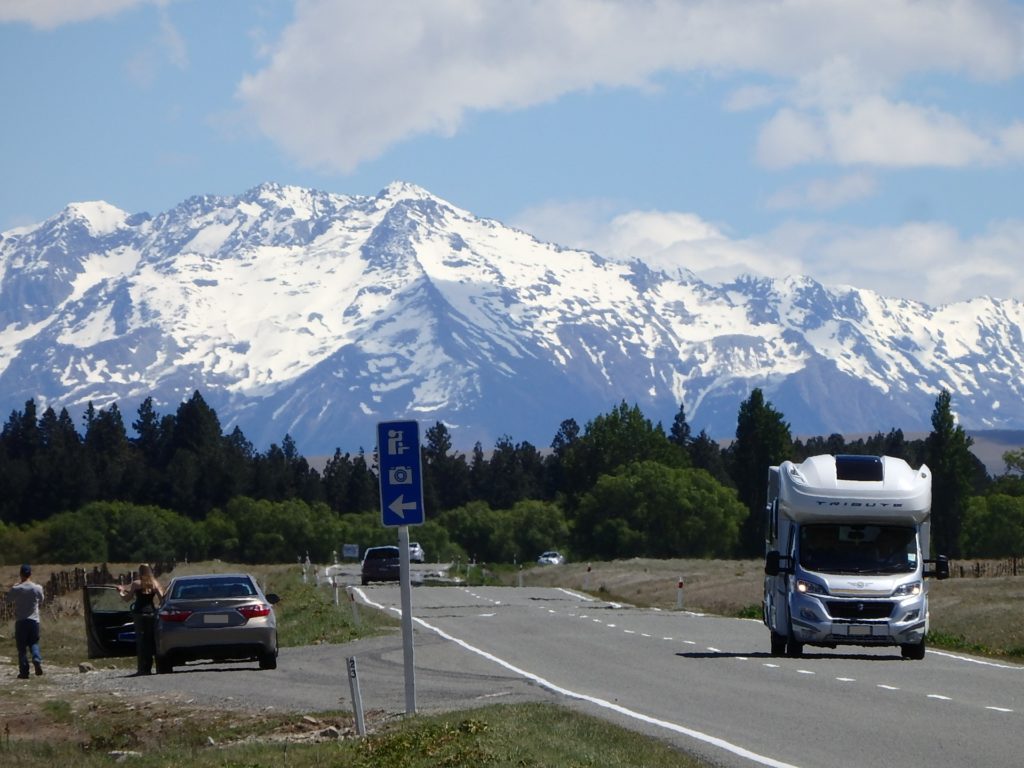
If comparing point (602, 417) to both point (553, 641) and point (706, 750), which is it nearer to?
point (553, 641)

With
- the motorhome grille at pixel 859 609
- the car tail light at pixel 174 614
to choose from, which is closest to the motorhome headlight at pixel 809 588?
the motorhome grille at pixel 859 609

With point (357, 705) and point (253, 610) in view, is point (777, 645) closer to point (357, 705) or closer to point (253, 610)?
point (253, 610)

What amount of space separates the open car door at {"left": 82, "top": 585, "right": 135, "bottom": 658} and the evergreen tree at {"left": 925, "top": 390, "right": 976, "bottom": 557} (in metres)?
124

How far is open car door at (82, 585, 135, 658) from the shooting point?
3103 centimetres

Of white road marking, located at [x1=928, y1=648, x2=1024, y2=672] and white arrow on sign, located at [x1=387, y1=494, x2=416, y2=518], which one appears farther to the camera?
white road marking, located at [x1=928, y1=648, x2=1024, y2=672]

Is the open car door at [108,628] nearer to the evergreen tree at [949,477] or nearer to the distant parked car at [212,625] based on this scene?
the distant parked car at [212,625]

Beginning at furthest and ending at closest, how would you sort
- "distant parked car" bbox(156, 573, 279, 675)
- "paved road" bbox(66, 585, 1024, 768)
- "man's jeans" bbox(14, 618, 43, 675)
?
"man's jeans" bbox(14, 618, 43, 675) < "distant parked car" bbox(156, 573, 279, 675) < "paved road" bbox(66, 585, 1024, 768)

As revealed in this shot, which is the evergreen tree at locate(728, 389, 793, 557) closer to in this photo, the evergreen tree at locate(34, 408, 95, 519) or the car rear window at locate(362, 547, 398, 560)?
the evergreen tree at locate(34, 408, 95, 519)

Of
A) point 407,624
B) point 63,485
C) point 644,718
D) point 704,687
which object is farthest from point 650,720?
point 63,485

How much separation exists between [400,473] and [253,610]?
9.35 m

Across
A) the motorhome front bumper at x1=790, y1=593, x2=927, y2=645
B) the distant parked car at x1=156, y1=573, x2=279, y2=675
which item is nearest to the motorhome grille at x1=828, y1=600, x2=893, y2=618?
the motorhome front bumper at x1=790, y1=593, x2=927, y2=645

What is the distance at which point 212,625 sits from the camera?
90.3 ft

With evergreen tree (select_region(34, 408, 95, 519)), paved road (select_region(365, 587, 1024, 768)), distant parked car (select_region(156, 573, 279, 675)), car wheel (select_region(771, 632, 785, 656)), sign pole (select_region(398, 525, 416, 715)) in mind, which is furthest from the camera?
evergreen tree (select_region(34, 408, 95, 519))

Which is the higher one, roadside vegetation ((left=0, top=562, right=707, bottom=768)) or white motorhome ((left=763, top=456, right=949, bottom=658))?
white motorhome ((left=763, top=456, right=949, bottom=658))
